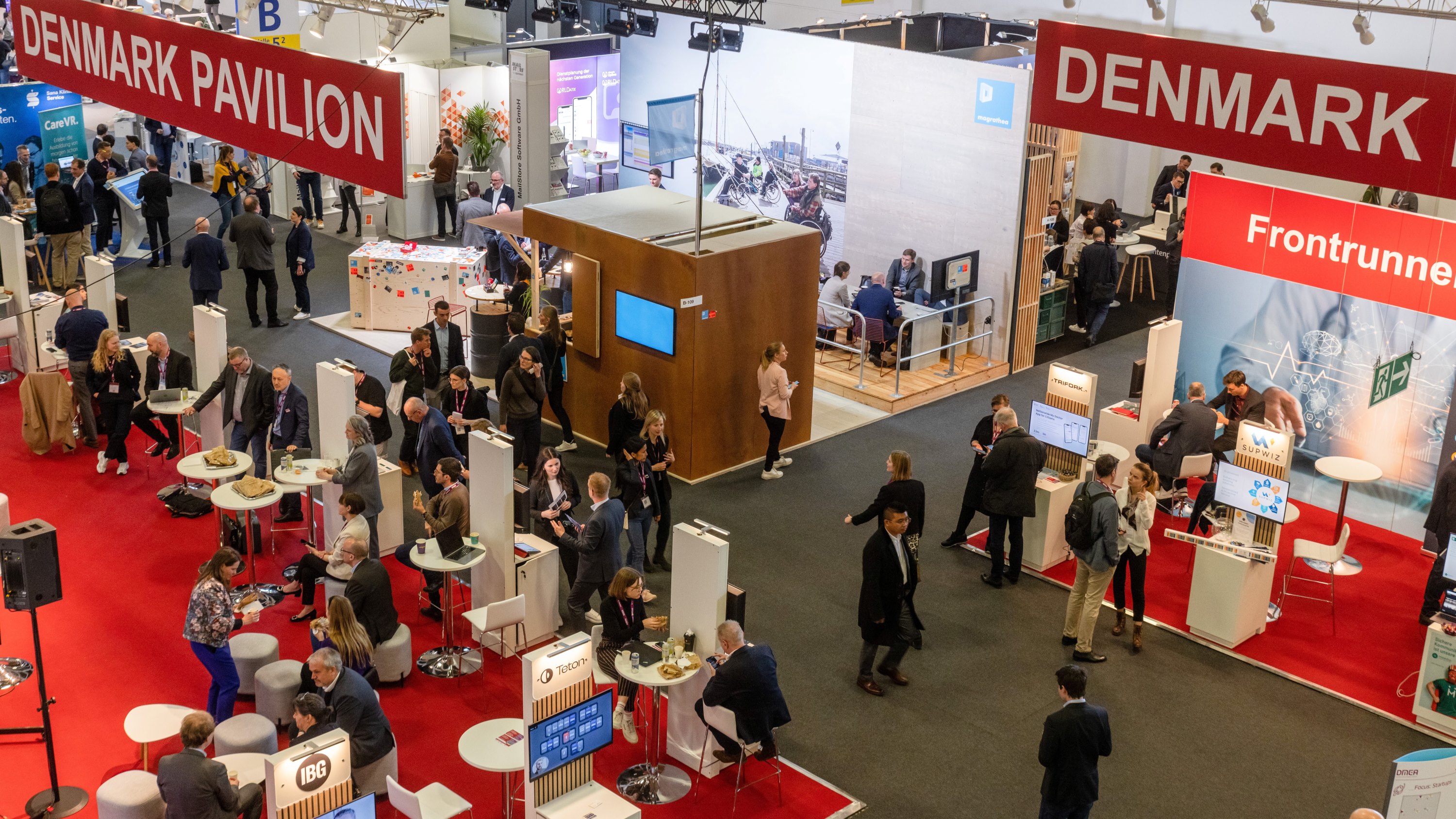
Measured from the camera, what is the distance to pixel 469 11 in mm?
20703

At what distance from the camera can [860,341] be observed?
13477 mm

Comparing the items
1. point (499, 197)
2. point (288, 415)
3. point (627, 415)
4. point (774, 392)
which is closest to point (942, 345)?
point (774, 392)

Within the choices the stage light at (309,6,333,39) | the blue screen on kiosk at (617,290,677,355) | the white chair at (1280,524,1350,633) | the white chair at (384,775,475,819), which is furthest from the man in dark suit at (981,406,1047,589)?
the stage light at (309,6,333,39)

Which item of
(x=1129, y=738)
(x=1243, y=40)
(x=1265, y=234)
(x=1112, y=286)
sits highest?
(x=1243, y=40)

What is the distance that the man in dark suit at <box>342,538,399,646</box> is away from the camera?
7.57 metres

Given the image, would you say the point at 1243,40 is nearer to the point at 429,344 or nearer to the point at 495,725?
the point at 429,344

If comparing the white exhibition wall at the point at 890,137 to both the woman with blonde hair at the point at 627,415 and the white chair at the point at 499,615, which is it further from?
the white chair at the point at 499,615

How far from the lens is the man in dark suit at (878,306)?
12.9 meters

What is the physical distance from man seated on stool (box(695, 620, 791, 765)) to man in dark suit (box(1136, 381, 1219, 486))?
446cm

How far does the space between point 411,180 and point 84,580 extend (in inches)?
363

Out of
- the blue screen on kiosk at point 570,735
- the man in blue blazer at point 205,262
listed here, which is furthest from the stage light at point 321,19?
the blue screen on kiosk at point 570,735

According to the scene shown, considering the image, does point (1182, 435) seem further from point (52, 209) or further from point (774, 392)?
point (52, 209)

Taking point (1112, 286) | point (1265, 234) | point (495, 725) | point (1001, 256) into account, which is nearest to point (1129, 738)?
point (495, 725)

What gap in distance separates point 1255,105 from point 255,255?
1037 cm
